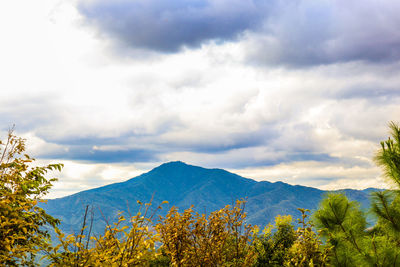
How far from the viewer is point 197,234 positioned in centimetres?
1017

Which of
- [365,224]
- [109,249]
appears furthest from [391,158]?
[109,249]

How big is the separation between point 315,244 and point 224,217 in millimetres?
Answer: 2861

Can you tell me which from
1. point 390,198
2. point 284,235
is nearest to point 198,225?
point 390,198

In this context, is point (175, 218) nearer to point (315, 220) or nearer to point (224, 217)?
point (224, 217)

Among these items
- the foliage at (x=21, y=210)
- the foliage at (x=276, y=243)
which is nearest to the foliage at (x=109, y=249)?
the foliage at (x=21, y=210)

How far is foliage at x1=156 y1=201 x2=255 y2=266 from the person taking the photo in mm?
9859

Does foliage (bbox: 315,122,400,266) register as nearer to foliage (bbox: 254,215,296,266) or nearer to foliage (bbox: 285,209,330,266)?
foliage (bbox: 285,209,330,266)

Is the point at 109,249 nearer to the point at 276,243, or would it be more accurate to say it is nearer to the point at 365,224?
the point at 365,224

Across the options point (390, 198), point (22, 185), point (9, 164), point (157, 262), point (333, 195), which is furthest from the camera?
point (157, 262)

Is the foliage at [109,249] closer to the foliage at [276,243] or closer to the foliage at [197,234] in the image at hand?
the foliage at [197,234]

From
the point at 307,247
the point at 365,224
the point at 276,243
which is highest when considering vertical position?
the point at 365,224

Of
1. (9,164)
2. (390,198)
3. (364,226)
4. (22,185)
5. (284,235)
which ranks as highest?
(9,164)

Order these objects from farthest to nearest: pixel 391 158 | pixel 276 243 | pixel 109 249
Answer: pixel 276 243 → pixel 391 158 → pixel 109 249

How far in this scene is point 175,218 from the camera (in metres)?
10.1
